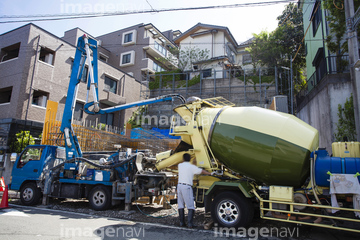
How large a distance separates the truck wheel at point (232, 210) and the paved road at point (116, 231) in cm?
23

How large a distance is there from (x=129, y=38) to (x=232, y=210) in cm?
3069

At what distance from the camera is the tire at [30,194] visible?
8.65 meters

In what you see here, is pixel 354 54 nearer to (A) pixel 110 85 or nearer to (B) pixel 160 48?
(A) pixel 110 85

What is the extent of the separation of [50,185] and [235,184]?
22.2 ft

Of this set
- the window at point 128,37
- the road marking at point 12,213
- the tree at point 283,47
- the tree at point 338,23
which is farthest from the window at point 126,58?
the road marking at point 12,213

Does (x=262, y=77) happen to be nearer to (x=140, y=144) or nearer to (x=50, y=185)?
(x=140, y=144)

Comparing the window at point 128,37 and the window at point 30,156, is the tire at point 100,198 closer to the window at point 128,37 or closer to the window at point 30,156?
the window at point 30,156

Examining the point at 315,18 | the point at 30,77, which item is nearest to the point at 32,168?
the point at 30,77

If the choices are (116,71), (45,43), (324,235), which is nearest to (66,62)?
(45,43)

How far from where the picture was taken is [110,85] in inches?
942

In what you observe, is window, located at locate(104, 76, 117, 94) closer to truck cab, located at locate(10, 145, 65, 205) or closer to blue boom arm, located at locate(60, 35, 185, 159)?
blue boom arm, located at locate(60, 35, 185, 159)

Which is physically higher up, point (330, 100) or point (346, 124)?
point (330, 100)

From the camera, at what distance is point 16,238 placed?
199 inches

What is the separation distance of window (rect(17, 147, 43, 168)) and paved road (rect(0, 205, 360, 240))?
9.00 ft
